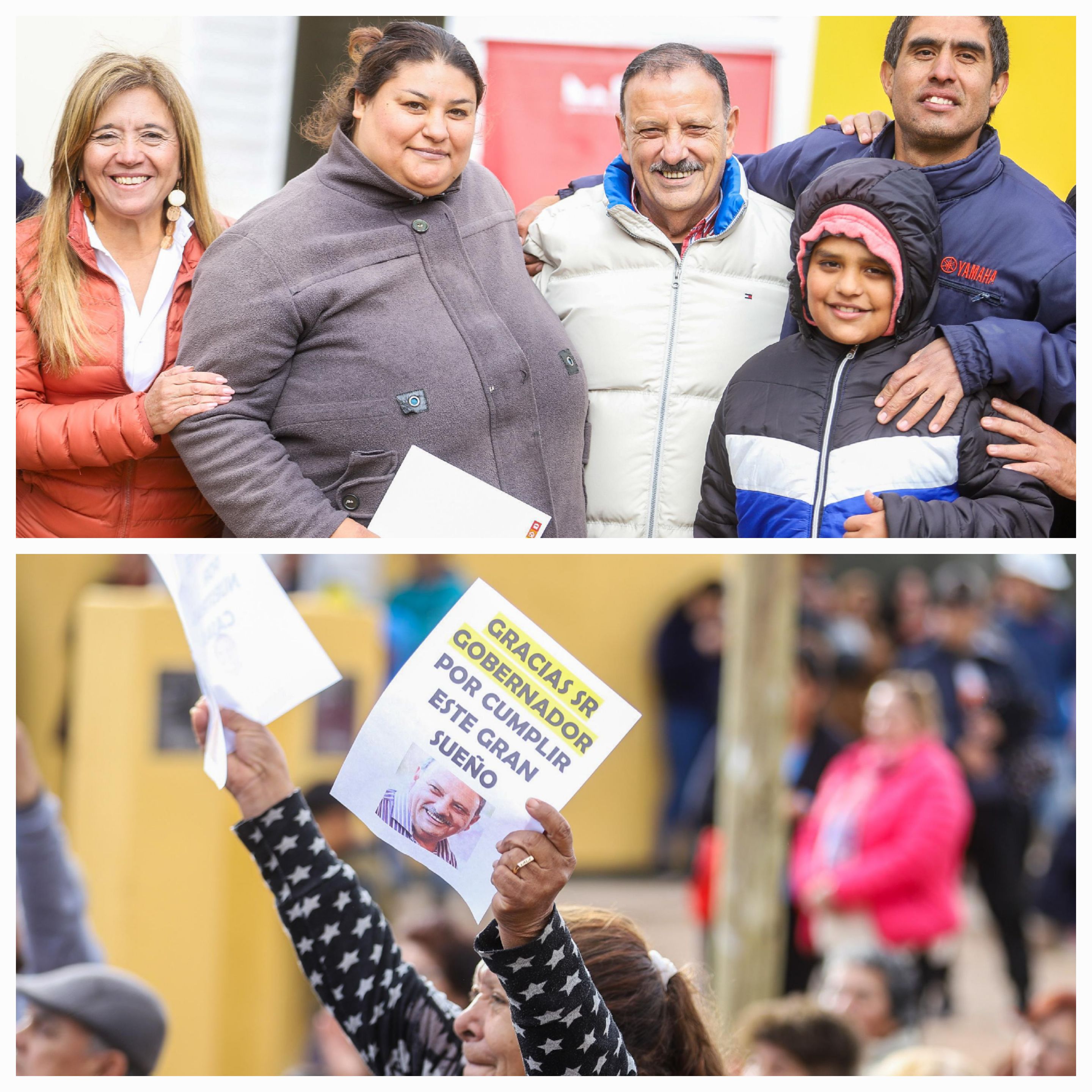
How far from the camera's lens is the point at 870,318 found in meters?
2.63

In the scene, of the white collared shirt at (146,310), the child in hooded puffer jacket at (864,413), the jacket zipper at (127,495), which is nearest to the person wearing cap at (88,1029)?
the jacket zipper at (127,495)

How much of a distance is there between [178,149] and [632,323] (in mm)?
960

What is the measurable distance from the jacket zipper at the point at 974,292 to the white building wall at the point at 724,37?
2.21 feet

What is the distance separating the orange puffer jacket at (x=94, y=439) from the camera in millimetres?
2650

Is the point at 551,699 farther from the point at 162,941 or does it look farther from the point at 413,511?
the point at 162,941

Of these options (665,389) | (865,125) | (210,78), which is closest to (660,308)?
(665,389)

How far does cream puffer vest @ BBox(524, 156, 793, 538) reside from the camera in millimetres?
2848

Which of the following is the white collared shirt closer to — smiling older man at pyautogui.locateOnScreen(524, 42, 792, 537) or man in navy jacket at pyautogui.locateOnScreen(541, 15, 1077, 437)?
smiling older man at pyautogui.locateOnScreen(524, 42, 792, 537)

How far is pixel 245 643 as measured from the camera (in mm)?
2250

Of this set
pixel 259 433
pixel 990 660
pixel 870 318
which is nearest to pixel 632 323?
pixel 870 318

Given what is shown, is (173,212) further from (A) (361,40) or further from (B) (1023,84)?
(B) (1023,84)

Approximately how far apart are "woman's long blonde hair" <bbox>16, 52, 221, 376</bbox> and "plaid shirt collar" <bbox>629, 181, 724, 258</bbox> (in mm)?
904

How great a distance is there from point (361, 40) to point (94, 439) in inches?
36.7

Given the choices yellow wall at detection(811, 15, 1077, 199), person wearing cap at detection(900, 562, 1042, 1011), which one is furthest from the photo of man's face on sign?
person wearing cap at detection(900, 562, 1042, 1011)
